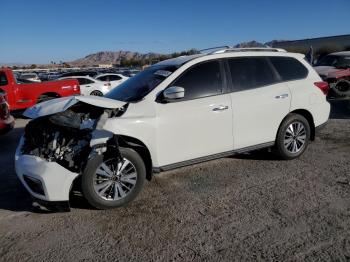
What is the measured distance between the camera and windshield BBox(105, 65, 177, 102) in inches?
187

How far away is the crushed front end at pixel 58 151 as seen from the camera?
12.8ft

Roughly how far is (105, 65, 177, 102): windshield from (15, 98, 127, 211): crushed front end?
0.45 meters

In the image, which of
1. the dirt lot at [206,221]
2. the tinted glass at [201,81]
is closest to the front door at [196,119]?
the tinted glass at [201,81]

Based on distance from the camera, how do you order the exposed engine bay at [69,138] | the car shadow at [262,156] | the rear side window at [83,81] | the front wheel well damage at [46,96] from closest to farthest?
the exposed engine bay at [69,138], the car shadow at [262,156], the front wheel well damage at [46,96], the rear side window at [83,81]

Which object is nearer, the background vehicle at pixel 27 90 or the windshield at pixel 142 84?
the windshield at pixel 142 84

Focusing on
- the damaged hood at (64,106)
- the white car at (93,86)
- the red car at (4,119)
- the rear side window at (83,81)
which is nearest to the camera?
the damaged hood at (64,106)

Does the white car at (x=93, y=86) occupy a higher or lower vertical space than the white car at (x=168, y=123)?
lower

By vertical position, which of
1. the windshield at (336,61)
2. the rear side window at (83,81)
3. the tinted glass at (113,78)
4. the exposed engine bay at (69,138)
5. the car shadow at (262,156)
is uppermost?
the exposed engine bay at (69,138)

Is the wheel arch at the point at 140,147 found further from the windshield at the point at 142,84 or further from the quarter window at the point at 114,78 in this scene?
→ the quarter window at the point at 114,78

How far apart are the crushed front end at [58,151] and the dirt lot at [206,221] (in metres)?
0.36

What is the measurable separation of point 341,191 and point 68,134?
3.43 m

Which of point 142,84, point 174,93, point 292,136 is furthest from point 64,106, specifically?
point 292,136

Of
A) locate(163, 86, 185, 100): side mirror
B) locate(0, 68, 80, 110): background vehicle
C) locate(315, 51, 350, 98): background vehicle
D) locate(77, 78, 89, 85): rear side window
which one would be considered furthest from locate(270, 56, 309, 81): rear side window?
locate(77, 78, 89, 85): rear side window

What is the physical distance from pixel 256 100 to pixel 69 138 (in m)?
2.70
